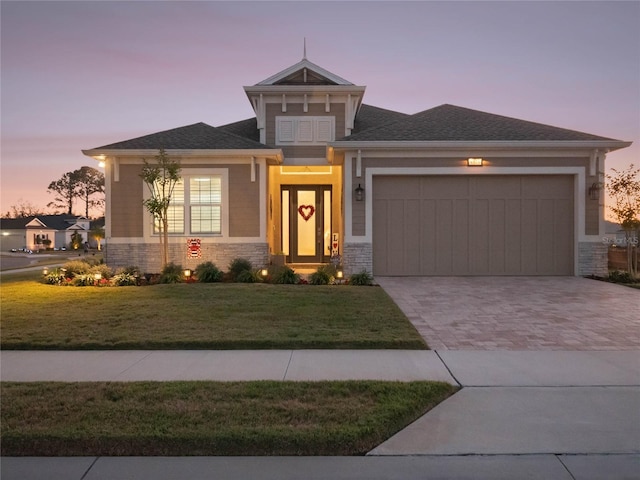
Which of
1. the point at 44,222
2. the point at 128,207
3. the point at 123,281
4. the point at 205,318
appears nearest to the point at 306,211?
the point at 128,207

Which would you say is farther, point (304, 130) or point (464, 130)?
point (304, 130)

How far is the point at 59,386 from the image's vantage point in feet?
15.3

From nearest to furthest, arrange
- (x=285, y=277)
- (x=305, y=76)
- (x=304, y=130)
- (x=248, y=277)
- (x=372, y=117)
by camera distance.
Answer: (x=285, y=277), (x=248, y=277), (x=304, y=130), (x=305, y=76), (x=372, y=117)

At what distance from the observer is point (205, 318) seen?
780 centimetres

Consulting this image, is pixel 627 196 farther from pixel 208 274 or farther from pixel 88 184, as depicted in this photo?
pixel 88 184

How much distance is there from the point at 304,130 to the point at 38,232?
158 ft

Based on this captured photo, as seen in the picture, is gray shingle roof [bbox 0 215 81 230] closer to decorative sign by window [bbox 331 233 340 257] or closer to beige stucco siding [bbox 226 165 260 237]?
beige stucco siding [bbox 226 165 260 237]

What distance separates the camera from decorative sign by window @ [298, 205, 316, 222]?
16.6 metres

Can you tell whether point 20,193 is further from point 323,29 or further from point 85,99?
point 323,29

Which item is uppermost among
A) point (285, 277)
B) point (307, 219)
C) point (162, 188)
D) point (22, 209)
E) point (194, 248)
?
point (22, 209)

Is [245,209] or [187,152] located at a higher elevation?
[187,152]

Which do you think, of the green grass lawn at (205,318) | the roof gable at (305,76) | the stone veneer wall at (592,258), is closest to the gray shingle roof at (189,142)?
the roof gable at (305,76)

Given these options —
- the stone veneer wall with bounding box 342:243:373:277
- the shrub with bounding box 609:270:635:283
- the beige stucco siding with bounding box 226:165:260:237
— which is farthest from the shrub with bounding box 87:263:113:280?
the shrub with bounding box 609:270:635:283

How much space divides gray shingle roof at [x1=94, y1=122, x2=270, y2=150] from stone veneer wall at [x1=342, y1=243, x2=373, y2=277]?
4.22m
